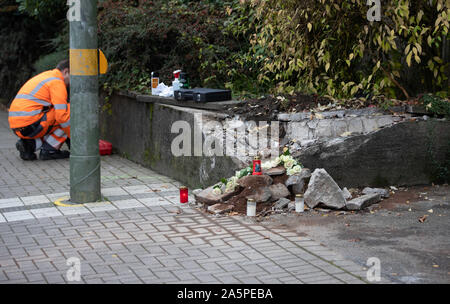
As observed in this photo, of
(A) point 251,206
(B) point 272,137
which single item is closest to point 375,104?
(B) point 272,137

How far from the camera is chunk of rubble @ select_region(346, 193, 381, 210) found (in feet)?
23.3

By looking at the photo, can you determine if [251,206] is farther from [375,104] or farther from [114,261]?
[375,104]

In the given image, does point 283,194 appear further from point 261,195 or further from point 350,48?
point 350,48

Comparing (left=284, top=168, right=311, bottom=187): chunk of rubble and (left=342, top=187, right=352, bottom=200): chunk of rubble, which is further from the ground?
(left=284, top=168, right=311, bottom=187): chunk of rubble

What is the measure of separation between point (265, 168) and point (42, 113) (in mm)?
4860

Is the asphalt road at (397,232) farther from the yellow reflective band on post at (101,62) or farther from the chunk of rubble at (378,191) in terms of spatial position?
the yellow reflective band on post at (101,62)

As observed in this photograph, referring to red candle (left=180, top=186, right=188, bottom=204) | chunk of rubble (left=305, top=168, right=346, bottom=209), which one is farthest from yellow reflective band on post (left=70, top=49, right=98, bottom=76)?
chunk of rubble (left=305, top=168, right=346, bottom=209)

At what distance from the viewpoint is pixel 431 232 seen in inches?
248

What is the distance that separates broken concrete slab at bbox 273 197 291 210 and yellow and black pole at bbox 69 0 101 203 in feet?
7.11

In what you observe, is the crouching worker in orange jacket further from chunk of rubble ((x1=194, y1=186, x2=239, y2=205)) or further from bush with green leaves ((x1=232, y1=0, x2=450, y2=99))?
chunk of rubble ((x1=194, y1=186, x2=239, y2=205))

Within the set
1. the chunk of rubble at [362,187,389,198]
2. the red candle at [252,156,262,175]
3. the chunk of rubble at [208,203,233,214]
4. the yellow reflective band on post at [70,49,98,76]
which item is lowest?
the chunk of rubble at [208,203,233,214]

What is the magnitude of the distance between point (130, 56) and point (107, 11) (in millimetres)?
1233

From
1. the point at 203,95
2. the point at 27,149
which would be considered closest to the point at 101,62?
the point at 203,95

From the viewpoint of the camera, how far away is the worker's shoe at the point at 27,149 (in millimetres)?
11023
